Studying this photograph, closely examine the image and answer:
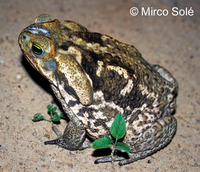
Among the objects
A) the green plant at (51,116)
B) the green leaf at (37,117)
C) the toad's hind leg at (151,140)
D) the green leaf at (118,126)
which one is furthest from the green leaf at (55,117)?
the green leaf at (118,126)

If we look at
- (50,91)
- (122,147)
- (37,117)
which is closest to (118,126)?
(122,147)

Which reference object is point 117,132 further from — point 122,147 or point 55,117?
point 55,117

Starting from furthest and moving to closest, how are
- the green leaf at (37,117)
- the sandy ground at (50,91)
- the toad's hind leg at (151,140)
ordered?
the green leaf at (37,117) → the sandy ground at (50,91) → the toad's hind leg at (151,140)

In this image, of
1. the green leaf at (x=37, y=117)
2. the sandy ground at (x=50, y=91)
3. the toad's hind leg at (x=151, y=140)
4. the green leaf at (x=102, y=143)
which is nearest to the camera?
the green leaf at (x=102, y=143)

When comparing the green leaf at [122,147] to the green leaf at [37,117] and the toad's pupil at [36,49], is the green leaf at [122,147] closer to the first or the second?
the green leaf at [37,117]

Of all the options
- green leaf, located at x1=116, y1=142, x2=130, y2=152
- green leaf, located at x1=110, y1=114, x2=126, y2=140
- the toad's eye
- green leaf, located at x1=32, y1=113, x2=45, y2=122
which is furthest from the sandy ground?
the toad's eye

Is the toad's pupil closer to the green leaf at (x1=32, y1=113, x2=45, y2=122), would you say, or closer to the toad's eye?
the toad's eye

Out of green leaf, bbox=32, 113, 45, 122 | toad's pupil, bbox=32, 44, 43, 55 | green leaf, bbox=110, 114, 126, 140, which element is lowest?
green leaf, bbox=32, 113, 45, 122
